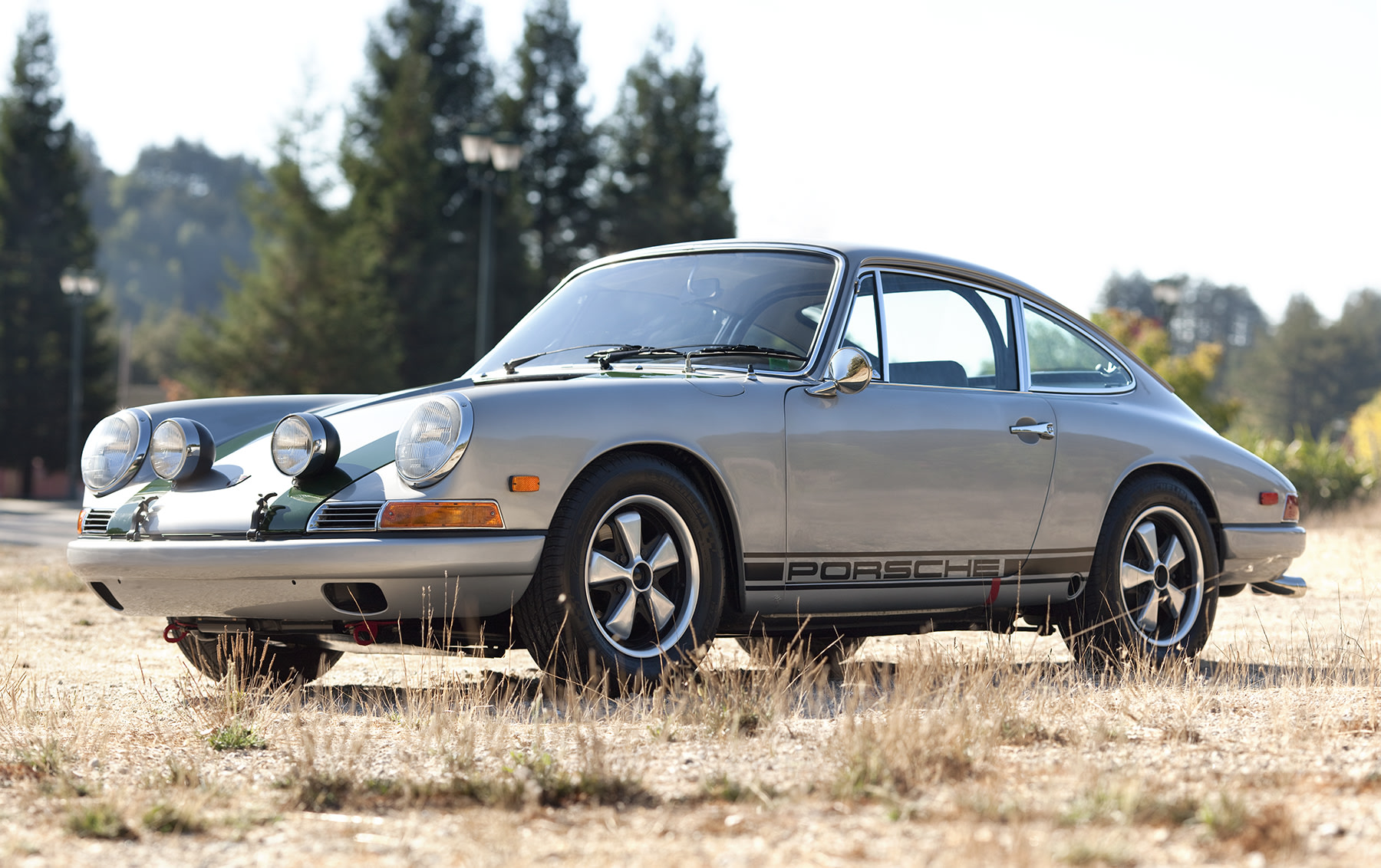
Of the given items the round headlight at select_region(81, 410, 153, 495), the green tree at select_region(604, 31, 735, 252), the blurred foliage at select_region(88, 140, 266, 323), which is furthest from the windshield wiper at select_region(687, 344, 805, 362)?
the blurred foliage at select_region(88, 140, 266, 323)

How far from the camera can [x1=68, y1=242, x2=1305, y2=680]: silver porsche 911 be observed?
4.27 meters

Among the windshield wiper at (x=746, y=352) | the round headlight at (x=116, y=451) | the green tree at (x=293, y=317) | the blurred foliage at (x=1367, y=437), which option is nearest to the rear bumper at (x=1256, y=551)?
the windshield wiper at (x=746, y=352)

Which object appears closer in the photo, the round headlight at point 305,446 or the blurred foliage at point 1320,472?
the round headlight at point 305,446

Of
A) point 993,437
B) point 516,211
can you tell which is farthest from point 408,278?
point 993,437

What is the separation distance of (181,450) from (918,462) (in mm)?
2552

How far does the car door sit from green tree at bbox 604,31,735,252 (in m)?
48.1

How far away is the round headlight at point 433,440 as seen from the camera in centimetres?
421

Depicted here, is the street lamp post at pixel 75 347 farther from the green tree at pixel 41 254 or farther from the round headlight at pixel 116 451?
the round headlight at pixel 116 451

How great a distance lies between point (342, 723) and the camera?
13.9 feet

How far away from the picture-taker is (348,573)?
4.17 meters

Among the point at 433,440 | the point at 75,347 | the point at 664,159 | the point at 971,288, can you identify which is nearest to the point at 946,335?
the point at 971,288

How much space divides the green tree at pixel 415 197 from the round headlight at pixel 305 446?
131ft

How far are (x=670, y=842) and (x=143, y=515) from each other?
265 centimetres

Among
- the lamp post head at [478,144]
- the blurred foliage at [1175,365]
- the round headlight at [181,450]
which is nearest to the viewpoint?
the round headlight at [181,450]
